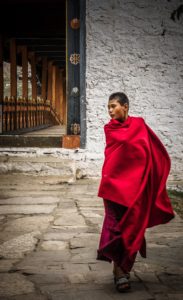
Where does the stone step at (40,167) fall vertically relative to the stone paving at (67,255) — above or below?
above

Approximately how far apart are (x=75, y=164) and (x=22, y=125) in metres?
6.00

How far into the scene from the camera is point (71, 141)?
248 inches

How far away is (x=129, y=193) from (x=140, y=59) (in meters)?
3.91

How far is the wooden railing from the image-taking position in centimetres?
1000

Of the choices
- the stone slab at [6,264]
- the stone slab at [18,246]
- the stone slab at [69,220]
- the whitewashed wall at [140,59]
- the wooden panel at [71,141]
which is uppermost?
the whitewashed wall at [140,59]

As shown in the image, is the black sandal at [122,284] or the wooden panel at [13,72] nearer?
the black sandal at [122,284]

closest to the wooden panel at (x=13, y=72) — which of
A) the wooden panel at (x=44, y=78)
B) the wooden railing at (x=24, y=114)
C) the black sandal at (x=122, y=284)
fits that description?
the wooden railing at (x=24, y=114)

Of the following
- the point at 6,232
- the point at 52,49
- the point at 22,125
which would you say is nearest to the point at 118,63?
the point at 6,232

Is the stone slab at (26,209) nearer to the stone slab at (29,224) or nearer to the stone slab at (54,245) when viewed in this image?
the stone slab at (29,224)

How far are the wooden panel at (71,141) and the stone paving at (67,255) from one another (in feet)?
5.13

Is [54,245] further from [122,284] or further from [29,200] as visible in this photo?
[29,200]

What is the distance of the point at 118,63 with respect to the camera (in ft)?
19.6

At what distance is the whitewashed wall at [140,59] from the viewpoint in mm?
5930

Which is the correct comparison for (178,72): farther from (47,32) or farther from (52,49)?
(52,49)
